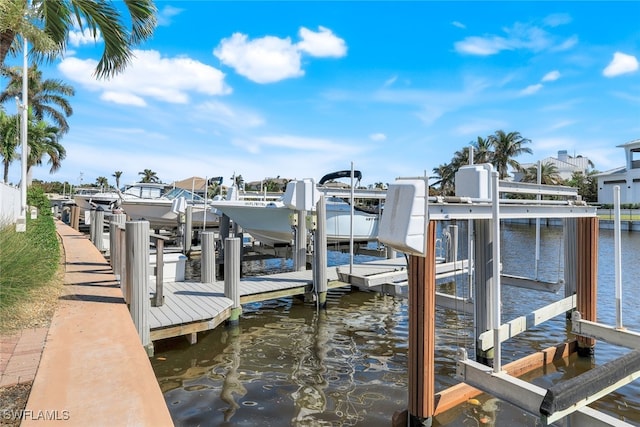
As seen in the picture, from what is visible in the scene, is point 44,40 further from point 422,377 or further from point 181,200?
point 181,200

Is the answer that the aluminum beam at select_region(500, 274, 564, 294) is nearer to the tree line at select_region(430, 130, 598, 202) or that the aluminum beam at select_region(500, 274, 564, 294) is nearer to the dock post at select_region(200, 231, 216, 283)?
the dock post at select_region(200, 231, 216, 283)

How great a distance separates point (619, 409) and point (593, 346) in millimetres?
1674

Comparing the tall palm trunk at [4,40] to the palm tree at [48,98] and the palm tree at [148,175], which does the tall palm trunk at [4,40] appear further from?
the palm tree at [148,175]

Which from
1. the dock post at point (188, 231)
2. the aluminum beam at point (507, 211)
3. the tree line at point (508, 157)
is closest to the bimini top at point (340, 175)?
the dock post at point (188, 231)

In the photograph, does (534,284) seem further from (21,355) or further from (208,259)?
(21,355)

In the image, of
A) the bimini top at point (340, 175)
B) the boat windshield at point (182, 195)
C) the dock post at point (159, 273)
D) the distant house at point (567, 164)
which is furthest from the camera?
the distant house at point (567, 164)

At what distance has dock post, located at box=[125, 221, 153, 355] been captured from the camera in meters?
5.06

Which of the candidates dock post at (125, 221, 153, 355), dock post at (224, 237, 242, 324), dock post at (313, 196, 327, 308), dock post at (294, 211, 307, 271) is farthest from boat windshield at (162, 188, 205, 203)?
dock post at (125, 221, 153, 355)

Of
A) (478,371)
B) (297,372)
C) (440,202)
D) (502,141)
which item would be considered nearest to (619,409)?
(478,371)

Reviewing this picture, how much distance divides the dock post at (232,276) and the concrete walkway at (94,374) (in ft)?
7.71

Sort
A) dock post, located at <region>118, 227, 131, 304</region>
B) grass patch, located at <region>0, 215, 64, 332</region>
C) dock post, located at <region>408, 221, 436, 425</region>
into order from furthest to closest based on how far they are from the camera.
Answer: dock post, located at <region>118, 227, 131, 304</region>, grass patch, located at <region>0, 215, 64, 332</region>, dock post, located at <region>408, 221, 436, 425</region>

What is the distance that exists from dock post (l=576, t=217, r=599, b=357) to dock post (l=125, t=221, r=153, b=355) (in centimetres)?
635

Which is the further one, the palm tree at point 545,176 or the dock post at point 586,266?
the palm tree at point 545,176

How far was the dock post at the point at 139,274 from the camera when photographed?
506 cm
